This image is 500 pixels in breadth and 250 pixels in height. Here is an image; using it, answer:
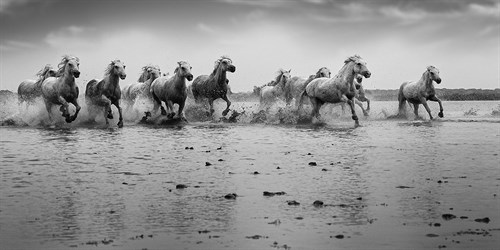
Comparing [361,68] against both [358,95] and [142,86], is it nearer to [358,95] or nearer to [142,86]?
[358,95]

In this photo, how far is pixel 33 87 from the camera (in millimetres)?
33062

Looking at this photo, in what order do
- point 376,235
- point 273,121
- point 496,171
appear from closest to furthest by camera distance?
point 376,235 < point 496,171 < point 273,121

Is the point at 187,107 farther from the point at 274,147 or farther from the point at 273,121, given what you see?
the point at 274,147

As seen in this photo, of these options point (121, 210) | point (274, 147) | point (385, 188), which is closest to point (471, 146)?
point (274, 147)

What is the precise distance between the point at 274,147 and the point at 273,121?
12.5 meters

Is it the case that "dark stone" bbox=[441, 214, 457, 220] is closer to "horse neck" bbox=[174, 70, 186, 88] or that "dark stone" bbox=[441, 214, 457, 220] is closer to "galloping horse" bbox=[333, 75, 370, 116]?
"horse neck" bbox=[174, 70, 186, 88]

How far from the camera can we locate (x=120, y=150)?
1884cm

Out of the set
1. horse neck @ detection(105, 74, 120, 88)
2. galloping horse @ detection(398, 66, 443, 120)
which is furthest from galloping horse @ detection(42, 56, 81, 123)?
galloping horse @ detection(398, 66, 443, 120)

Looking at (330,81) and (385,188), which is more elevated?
(330,81)

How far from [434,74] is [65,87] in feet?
50.1

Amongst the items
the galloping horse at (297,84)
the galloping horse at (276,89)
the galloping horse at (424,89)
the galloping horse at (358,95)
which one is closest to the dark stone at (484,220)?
the galloping horse at (424,89)

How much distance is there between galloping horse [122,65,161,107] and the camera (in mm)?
34594

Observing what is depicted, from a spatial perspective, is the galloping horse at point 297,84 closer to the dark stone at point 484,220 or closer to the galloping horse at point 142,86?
the galloping horse at point 142,86

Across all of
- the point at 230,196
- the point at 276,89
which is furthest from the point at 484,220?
the point at 276,89
